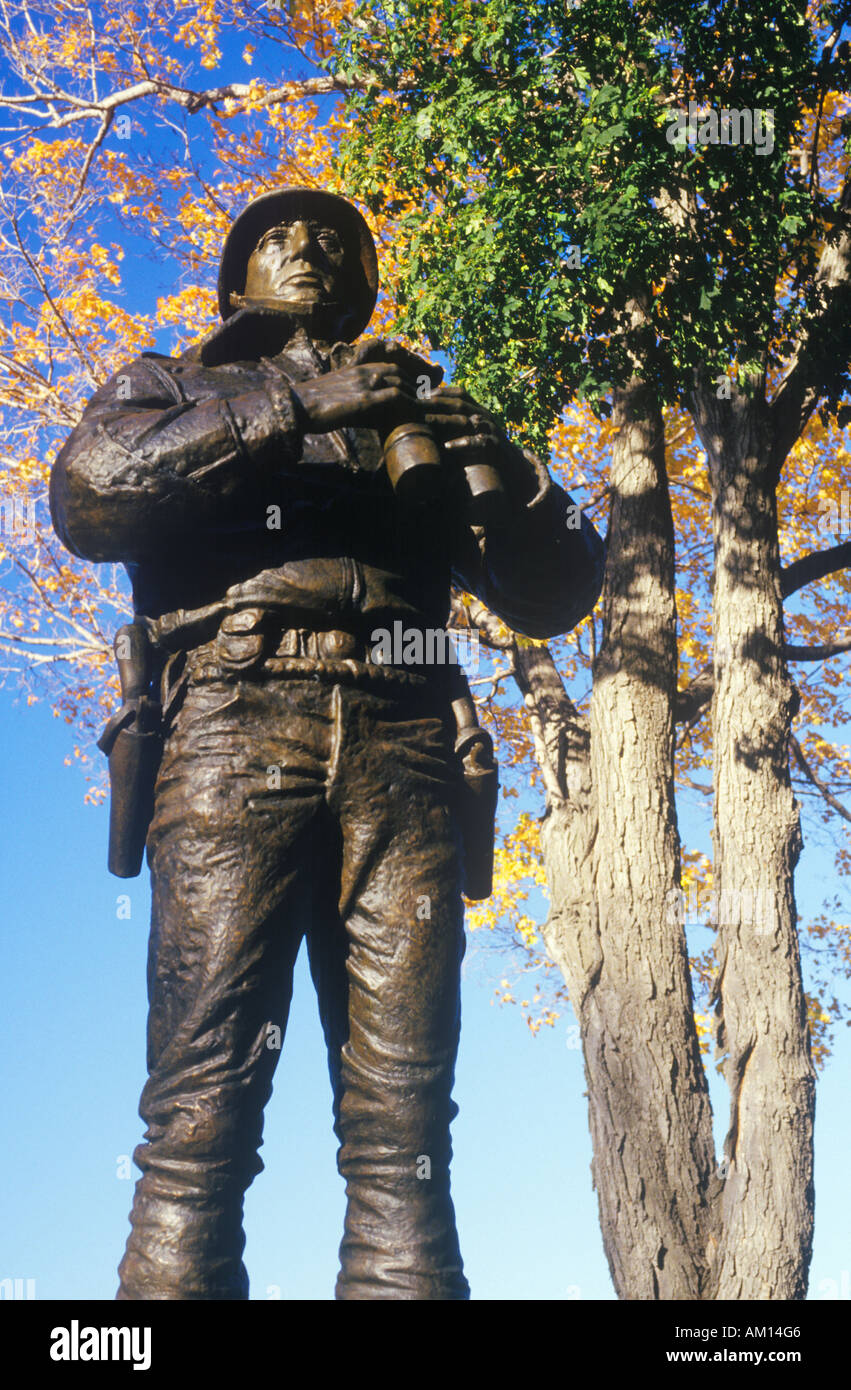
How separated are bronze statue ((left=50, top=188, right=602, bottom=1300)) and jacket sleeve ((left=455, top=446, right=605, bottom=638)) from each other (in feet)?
0.07

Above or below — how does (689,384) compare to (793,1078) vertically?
above

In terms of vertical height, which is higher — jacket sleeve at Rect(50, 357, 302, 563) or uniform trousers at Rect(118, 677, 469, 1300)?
jacket sleeve at Rect(50, 357, 302, 563)

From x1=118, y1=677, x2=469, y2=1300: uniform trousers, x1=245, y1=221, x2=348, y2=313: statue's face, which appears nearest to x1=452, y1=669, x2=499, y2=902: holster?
x1=118, y1=677, x2=469, y2=1300: uniform trousers

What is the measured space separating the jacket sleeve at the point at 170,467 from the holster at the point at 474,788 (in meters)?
0.82

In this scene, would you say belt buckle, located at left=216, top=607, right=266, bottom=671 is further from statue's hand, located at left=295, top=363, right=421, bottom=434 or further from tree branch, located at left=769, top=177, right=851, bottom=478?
tree branch, located at left=769, top=177, right=851, bottom=478

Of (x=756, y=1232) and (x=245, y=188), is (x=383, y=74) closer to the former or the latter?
(x=245, y=188)

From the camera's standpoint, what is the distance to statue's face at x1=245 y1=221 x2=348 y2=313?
12.7ft

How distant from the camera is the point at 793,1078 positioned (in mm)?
7500

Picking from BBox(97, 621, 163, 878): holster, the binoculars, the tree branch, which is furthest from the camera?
the tree branch

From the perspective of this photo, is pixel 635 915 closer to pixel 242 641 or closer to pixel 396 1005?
pixel 396 1005

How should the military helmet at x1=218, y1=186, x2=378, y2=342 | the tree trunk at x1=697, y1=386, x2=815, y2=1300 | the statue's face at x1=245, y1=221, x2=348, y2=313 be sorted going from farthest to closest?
the tree trunk at x1=697, y1=386, x2=815, y2=1300, the military helmet at x1=218, y1=186, x2=378, y2=342, the statue's face at x1=245, y1=221, x2=348, y2=313

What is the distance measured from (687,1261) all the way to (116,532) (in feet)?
19.5

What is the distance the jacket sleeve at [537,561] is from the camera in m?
3.64

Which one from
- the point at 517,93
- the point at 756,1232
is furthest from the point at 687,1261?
the point at 517,93
